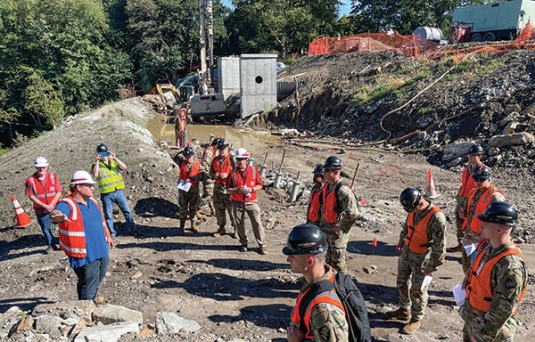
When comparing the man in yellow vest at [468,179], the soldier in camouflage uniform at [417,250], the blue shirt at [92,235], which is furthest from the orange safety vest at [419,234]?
the blue shirt at [92,235]

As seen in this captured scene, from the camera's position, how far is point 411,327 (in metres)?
4.64

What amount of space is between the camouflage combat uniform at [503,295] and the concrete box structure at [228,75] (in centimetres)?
2557

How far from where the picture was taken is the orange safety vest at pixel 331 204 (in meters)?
5.10

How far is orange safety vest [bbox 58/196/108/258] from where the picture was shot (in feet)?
14.4

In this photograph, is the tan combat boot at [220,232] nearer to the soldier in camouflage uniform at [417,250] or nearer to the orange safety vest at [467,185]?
the soldier in camouflage uniform at [417,250]

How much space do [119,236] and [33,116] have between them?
30.4 m

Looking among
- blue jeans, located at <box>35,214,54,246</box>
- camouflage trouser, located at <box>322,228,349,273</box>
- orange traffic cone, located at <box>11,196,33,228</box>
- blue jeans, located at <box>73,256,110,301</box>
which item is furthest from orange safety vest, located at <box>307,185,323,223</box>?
orange traffic cone, located at <box>11,196,33,228</box>

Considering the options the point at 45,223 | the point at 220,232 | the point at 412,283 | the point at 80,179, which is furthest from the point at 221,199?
the point at 412,283

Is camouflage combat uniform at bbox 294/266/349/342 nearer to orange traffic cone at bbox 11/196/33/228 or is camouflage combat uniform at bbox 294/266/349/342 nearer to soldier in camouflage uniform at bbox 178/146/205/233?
soldier in camouflage uniform at bbox 178/146/205/233

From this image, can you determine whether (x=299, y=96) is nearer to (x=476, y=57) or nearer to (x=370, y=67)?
(x=370, y=67)

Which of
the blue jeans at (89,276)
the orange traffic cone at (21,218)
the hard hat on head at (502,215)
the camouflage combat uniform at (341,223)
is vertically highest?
the hard hat on head at (502,215)

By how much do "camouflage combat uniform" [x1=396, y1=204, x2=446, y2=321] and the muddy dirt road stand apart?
35 cm

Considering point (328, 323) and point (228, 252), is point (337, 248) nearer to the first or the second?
point (228, 252)

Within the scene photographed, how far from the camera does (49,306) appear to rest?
4.46 metres
